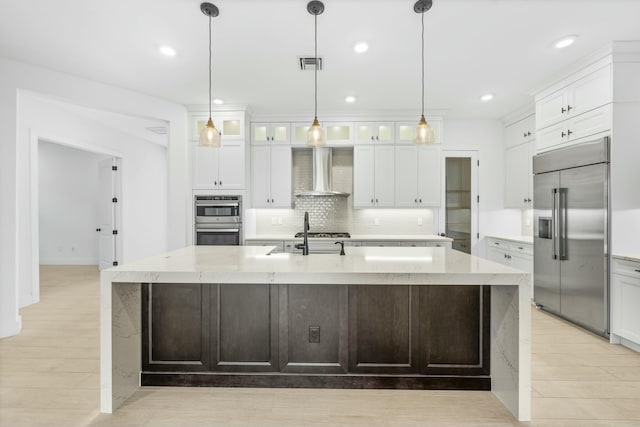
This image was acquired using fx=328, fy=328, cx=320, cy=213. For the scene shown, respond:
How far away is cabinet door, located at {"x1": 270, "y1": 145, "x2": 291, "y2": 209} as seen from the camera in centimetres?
502

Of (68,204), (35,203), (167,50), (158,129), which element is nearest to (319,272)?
(167,50)

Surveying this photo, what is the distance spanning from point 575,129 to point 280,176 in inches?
145

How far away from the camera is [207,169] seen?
473 centimetres

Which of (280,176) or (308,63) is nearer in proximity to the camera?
(308,63)

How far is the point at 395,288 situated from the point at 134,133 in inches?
252

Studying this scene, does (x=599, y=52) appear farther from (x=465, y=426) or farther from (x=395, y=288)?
(x=465, y=426)

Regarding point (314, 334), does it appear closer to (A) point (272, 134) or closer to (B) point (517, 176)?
(A) point (272, 134)

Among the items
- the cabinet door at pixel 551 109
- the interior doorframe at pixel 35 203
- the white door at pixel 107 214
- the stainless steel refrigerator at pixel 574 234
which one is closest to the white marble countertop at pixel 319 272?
the stainless steel refrigerator at pixel 574 234

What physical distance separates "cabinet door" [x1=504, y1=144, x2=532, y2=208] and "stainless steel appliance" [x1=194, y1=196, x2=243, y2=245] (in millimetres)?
4164

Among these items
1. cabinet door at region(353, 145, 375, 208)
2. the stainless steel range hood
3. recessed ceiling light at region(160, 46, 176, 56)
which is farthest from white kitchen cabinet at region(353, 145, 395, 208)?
recessed ceiling light at region(160, 46, 176, 56)

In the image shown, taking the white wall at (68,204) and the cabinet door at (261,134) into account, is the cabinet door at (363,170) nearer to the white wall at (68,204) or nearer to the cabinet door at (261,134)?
the cabinet door at (261,134)

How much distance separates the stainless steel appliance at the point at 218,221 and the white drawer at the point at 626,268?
420 cm

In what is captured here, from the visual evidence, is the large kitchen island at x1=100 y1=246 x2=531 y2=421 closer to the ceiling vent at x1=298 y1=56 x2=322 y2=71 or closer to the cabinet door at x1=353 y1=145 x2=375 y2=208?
the ceiling vent at x1=298 y1=56 x2=322 y2=71

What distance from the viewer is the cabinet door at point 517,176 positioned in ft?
15.7
